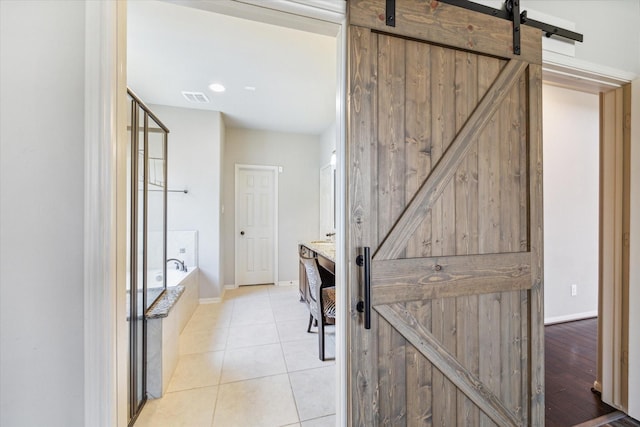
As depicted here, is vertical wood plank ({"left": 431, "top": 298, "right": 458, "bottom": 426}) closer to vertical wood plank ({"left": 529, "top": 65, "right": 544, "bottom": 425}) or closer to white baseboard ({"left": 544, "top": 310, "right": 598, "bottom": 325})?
vertical wood plank ({"left": 529, "top": 65, "right": 544, "bottom": 425})

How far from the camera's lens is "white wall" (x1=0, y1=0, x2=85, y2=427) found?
0.84m

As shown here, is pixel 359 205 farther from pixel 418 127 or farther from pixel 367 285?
pixel 418 127

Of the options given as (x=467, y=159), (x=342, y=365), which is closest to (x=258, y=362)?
(x=342, y=365)

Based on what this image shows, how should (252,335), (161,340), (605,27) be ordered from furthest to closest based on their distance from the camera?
1. (252,335)
2. (161,340)
3. (605,27)

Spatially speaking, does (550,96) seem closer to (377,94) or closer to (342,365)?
(377,94)

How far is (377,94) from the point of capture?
1110mm

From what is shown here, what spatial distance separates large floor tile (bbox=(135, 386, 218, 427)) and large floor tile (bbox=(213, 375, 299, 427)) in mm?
65

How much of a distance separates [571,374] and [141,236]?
3.46m

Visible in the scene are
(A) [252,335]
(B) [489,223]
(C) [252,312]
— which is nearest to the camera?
(B) [489,223]

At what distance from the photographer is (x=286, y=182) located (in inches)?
185

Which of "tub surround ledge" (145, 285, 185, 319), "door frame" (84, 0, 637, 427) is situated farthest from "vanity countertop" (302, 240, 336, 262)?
"door frame" (84, 0, 637, 427)

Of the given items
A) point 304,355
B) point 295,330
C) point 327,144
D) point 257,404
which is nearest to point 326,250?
point 295,330

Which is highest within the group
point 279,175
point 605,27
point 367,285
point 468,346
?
point 605,27

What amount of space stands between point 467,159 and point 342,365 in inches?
43.9
